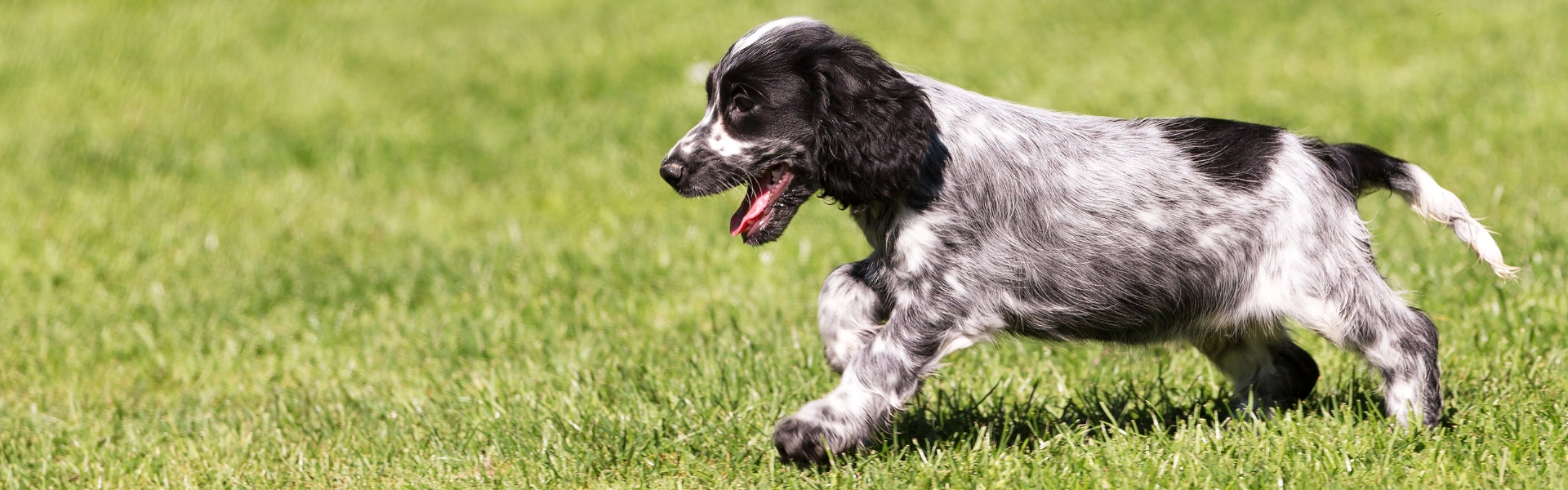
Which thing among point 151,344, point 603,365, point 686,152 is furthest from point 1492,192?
point 151,344

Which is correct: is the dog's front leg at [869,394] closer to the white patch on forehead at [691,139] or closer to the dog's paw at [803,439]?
the dog's paw at [803,439]

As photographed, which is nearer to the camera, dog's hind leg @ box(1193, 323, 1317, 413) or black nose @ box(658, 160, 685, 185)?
black nose @ box(658, 160, 685, 185)

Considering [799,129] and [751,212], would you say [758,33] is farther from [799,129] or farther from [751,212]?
[751,212]

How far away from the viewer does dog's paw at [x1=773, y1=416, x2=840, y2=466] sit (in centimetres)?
375

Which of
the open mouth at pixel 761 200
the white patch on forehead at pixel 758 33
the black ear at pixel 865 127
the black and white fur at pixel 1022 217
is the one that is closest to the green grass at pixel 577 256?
the black and white fur at pixel 1022 217

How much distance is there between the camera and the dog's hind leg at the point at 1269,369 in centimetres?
447

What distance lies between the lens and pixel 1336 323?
4.02 metres

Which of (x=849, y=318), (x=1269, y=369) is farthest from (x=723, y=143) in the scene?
(x=1269, y=369)

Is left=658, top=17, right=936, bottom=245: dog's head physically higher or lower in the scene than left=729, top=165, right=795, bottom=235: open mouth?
higher

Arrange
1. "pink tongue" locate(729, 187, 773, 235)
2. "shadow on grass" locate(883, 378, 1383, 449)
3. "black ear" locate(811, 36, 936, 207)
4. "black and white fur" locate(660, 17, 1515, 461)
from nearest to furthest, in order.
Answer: "black ear" locate(811, 36, 936, 207), "black and white fur" locate(660, 17, 1515, 461), "pink tongue" locate(729, 187, 773, 235), "shadow on grass" locate(883, 378, 1383, 449)

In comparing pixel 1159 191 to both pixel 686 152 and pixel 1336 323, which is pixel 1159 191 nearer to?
pixel 1336 323

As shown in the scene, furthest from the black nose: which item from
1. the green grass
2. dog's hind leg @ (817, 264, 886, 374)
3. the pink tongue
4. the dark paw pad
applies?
the green grass

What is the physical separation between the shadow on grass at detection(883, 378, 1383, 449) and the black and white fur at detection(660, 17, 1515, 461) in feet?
0.92

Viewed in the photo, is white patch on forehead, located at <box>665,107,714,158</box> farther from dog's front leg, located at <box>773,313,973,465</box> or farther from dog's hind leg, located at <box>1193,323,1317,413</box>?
dog's hind leg, located at <box>1193,323,1317,413</box>
